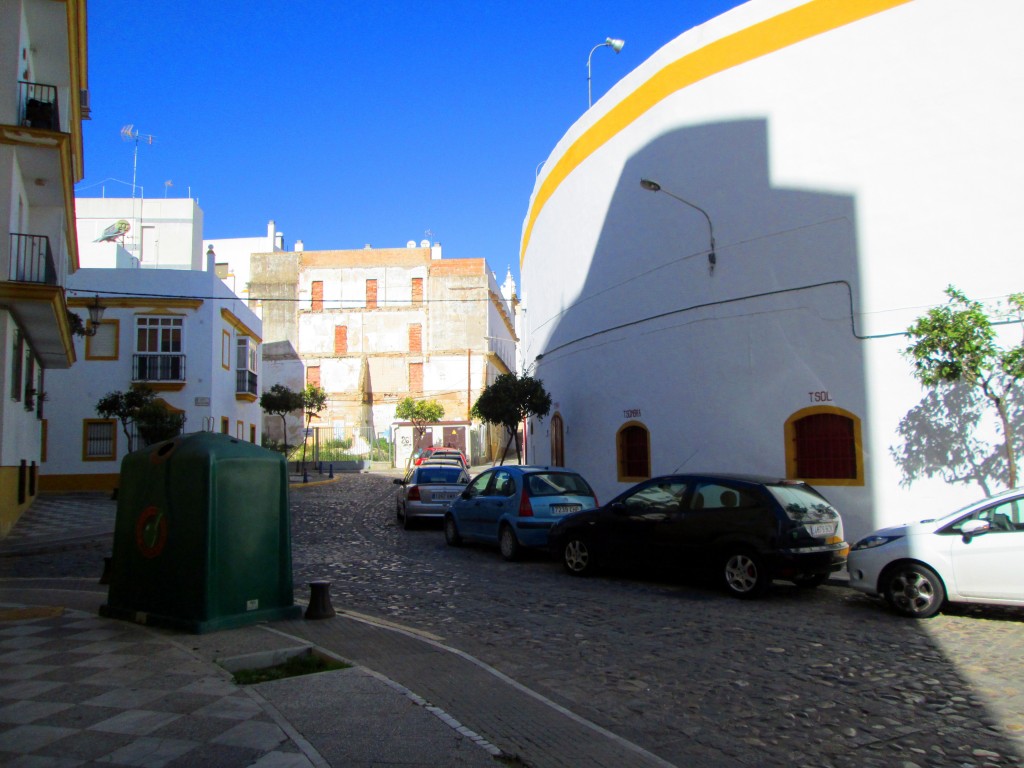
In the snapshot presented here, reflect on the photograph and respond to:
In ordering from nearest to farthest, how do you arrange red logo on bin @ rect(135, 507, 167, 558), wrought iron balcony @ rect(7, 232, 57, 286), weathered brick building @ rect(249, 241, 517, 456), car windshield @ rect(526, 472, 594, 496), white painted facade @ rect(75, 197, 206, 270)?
red logo on bin @ rect(135, 507, 167, 558) → car windshield @ rect(526, 472, 594, 496) → wrought iron balcony @ rect(7, 232, 57, 286) → white painted facade @ rect(75, 197, 206, 270) → weathered brick building @ rect(249, 241, 517, 456)

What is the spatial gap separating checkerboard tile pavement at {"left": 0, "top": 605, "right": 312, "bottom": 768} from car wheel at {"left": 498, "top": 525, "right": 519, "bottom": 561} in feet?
21.1

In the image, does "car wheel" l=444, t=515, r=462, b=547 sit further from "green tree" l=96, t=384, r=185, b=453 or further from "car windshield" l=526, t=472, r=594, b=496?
"green tree" l=96, t=384, r=185, b=453

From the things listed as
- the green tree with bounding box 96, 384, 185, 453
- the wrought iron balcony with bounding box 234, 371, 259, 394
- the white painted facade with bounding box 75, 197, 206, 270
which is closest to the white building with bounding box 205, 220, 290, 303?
the white painted facade with bounding box 75, 197, 206, 270

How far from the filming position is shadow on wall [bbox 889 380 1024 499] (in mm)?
11891

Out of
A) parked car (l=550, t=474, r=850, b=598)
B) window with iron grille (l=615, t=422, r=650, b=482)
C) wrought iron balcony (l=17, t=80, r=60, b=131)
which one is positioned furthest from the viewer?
window with iron grille (l=615, t=422, r=650, b=482)

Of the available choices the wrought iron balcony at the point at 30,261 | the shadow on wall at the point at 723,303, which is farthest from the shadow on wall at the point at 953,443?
the wrought iron balcony at the point at 30,261

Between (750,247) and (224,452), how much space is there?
1082 cm

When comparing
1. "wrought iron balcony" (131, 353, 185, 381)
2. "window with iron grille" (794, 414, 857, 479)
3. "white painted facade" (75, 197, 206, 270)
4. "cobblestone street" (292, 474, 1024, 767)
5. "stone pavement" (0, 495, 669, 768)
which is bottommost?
"cobblestone street" (292, 474, 1024, 767)

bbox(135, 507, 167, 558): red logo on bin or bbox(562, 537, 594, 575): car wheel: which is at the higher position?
bbox(135, 507, 167, 558): red logo on bin

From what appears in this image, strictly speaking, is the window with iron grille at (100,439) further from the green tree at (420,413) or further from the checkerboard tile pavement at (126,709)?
the checkerboard tile pavement at (126,709)

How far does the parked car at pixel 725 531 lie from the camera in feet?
30.5

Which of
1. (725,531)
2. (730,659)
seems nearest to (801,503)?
(725,531)

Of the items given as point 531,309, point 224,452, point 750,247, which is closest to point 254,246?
point 531,309

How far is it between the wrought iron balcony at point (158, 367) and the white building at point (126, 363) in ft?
0.11
